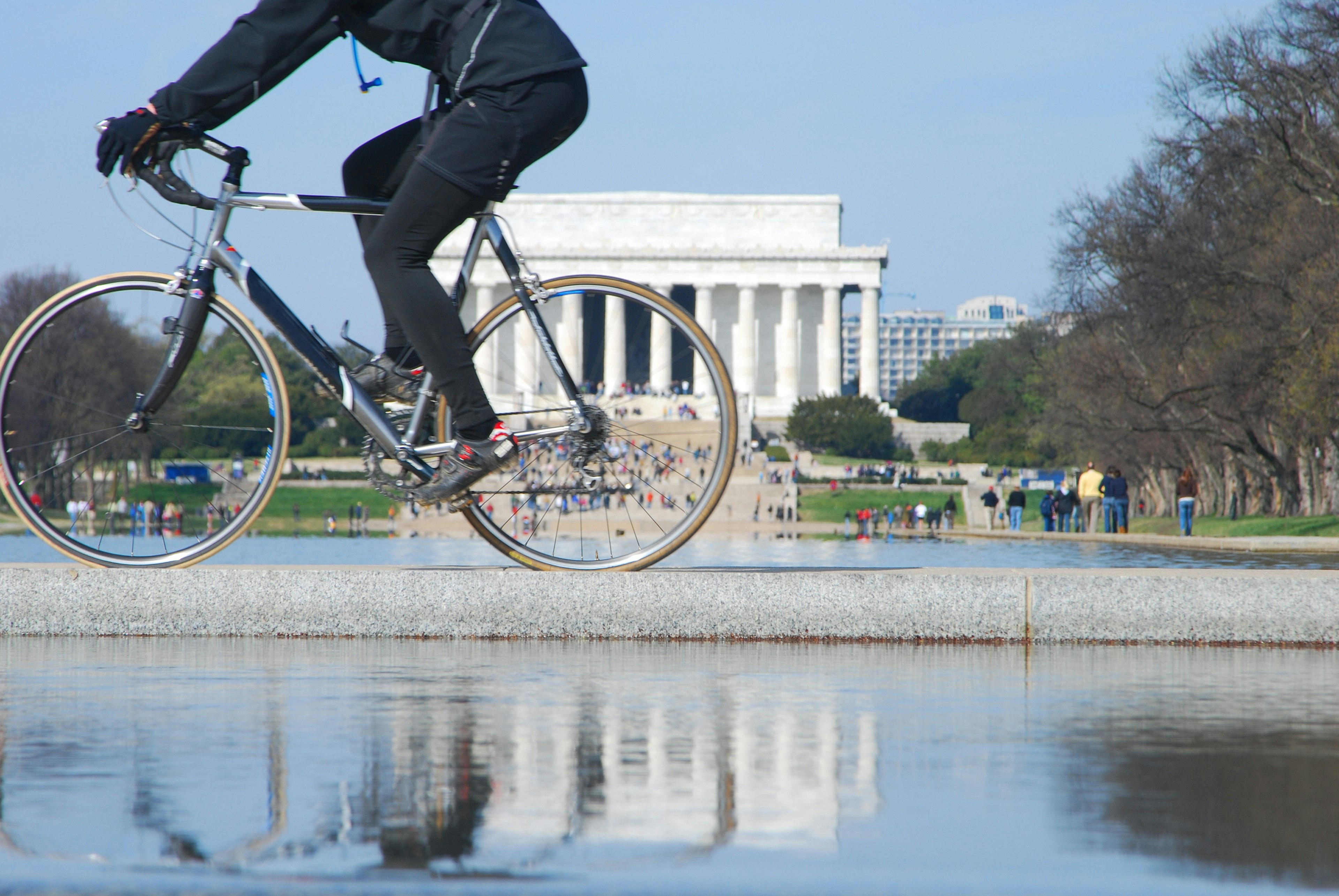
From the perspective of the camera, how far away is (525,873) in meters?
1.94

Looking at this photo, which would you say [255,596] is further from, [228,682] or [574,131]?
[574,131]

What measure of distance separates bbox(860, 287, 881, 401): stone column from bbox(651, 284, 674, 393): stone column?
89.6m

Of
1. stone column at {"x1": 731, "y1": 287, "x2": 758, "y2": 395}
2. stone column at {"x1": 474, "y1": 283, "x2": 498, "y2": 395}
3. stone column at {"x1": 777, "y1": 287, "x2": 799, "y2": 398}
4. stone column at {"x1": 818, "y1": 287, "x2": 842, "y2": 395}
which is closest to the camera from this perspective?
stone column at {"x1": 474, "y1": 283, "x2": 498, "y2": 395}

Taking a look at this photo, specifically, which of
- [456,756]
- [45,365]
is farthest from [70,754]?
[45,365]

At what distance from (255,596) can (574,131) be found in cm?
174

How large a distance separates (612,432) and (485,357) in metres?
0.69

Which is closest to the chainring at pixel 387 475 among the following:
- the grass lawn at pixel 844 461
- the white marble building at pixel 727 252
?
the grass lawn at pixel 844 461

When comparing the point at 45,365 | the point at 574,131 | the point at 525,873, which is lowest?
the point at 525,873

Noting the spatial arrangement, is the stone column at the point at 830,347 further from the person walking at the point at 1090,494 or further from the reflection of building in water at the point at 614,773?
the reflection of building in water at the point at 614,773

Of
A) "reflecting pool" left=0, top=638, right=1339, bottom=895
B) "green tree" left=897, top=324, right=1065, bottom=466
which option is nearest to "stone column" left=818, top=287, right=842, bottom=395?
"green tree" left=897, top=324, right=1065, bottom=466

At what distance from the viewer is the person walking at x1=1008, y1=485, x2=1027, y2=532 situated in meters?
39.3

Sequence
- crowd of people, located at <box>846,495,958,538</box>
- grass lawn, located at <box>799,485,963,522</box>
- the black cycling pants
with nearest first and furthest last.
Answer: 1. the black cycling pants
2. crowd of people, located at <box>846,495,958,538</box>
3. grass lawn, located at <box>799,485,963,522</box>

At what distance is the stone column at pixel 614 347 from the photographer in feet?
15.9

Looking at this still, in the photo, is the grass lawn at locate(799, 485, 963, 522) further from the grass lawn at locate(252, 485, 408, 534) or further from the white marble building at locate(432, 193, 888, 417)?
the white marble building at locate(432, 193, 888, 417)
